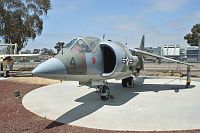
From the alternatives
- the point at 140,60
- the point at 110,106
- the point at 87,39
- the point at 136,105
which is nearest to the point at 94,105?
the point at 110,106

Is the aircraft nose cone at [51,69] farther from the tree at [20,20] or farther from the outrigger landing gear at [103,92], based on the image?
the tree at [20,20]

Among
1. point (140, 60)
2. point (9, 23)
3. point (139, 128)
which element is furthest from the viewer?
point (9, 23)

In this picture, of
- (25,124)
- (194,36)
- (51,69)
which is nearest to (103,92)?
(51,69)

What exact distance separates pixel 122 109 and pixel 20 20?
109 ft

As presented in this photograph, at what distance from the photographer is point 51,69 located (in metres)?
8.92

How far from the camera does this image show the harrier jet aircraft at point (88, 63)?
925 centimetres

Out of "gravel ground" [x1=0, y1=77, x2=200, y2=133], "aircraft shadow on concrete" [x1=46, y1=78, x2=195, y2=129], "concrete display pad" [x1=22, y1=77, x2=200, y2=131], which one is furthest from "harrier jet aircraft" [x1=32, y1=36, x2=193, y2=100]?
"gravel ground" [x1=0, y1=77, x2=200, y2=133]

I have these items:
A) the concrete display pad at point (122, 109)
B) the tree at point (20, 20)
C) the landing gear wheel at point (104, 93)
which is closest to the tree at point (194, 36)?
the tree at point (20, 20)

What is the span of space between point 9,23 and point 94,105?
3177cm

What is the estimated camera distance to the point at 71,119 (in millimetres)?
8922

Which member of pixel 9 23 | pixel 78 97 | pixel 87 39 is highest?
pixel 9 23

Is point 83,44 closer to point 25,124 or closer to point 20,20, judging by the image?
point 25,124

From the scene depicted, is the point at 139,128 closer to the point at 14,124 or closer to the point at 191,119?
the point at 191,119

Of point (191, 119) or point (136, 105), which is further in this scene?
point (136, 105)
